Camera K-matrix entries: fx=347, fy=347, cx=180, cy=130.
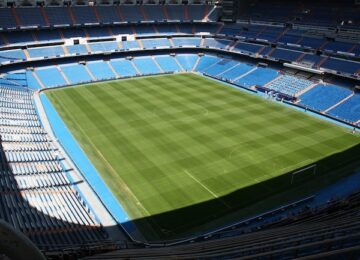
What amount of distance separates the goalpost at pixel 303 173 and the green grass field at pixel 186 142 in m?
Result: 0.84

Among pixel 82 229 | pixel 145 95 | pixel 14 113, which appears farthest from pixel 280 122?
pixel 14 113

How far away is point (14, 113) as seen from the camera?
116ft

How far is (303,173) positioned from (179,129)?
493 inches

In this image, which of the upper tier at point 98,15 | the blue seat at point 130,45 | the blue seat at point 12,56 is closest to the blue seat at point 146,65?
the blue seat at point 130,45

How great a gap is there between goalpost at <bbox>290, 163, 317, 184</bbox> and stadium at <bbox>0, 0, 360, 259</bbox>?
0.34ft

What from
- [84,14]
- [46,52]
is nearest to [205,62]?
[84,14]

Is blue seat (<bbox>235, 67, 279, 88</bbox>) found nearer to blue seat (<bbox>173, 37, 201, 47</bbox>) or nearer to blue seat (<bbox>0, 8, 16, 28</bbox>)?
blue seat (<bbox>173, 37, 201, 47</bbox>)

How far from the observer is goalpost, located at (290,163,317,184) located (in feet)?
85.3

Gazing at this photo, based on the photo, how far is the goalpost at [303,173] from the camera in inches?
1023

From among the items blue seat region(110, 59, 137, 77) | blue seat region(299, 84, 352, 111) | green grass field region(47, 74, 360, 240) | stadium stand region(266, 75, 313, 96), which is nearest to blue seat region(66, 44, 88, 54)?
blue seat region(110, 59, 137, 77)

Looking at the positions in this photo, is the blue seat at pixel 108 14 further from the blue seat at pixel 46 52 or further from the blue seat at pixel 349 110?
the blue seat at pixel 349 110

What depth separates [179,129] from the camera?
34.1 meters

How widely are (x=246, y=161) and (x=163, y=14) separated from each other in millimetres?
44489

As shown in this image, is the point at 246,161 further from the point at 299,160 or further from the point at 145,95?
the point at 145,95
